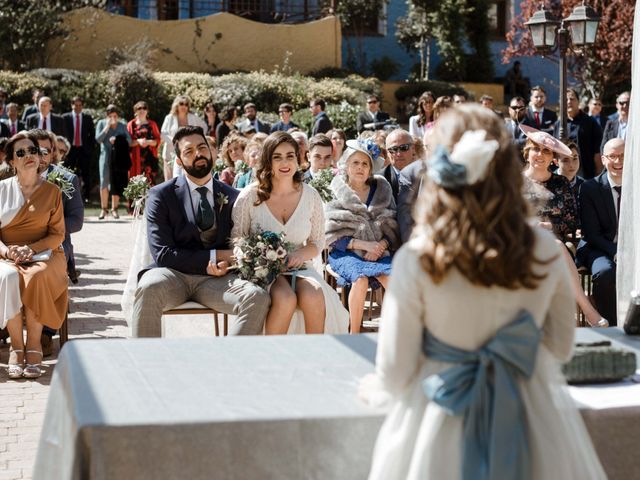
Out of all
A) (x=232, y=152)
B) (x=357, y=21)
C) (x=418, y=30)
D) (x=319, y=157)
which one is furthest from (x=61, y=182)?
(x=357, y=21)

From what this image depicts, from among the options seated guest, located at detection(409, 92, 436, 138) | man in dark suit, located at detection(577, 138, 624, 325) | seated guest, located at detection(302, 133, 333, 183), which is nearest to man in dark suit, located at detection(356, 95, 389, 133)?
seated guest, located at detection(409, 92, 436, 138)

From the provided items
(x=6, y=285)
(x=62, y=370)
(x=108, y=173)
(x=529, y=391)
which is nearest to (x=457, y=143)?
(x=529, y=391)

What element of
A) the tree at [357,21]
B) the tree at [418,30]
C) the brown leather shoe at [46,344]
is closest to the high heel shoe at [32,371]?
the brown leather shoe at [46,344]

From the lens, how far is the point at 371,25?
33.5 metres

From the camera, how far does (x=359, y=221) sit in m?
8.46

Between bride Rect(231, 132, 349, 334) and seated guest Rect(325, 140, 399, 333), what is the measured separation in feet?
3.10

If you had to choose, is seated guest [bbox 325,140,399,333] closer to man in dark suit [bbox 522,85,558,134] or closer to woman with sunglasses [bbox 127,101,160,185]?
man in dark suit [bbox 522,85,558,134]

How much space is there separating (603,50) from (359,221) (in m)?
22.0

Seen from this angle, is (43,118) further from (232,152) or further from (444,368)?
(444,368)

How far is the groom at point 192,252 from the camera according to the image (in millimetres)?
6840

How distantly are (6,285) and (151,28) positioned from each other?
2203 centimetres

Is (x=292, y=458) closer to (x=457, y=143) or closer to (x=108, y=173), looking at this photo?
(x=457, y=143)

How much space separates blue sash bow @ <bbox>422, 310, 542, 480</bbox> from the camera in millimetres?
3271

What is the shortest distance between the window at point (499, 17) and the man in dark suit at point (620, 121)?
2001cm
